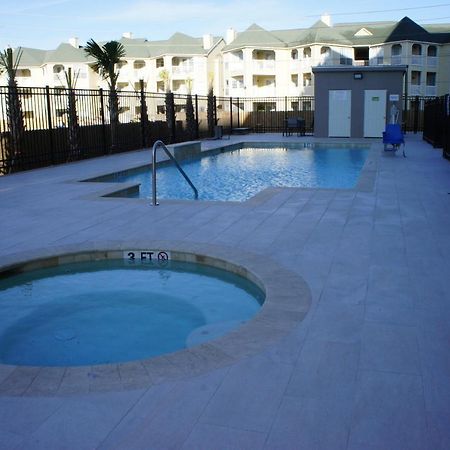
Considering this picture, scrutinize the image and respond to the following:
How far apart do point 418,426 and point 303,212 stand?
18.2 ft

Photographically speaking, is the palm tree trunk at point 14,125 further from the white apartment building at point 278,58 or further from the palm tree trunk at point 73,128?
the white apartment building at point 278,58

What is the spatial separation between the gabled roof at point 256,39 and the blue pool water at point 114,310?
52.9 m

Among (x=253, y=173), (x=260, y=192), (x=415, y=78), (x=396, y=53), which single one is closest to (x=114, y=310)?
(x=260, y=192)

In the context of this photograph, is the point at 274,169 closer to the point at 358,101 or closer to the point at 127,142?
the point at 127,142

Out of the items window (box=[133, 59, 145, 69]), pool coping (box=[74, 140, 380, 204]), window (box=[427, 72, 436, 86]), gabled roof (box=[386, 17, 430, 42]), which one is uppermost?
gabled roof (box=[386, 17, 430, 42])

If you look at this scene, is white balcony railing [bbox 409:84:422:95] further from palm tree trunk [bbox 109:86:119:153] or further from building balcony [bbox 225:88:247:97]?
palm tree trunk [bbox 109:86:119:153]

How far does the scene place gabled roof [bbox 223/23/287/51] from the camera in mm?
55688

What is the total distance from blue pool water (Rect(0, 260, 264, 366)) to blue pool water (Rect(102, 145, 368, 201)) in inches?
210

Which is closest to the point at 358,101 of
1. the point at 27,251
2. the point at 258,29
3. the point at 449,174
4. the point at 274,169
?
the point at 274,169

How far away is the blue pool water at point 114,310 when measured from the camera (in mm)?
4402

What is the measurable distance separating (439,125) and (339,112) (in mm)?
7269

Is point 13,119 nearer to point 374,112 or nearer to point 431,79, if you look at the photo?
point 374,112

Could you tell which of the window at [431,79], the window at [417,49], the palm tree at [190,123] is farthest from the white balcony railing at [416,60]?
the palm tree at [190,123]

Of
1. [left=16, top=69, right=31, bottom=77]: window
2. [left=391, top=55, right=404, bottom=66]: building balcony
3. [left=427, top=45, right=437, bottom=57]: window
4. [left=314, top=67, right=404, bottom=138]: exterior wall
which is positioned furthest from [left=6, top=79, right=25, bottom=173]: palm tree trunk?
[left=16, top=69, right=31, bottom=77]: window
